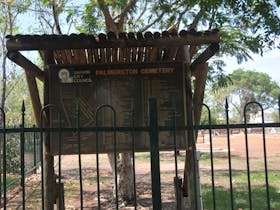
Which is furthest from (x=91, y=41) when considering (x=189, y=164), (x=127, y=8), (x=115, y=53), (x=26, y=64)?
(x=127, y=8)

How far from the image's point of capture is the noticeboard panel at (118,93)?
5238 mm

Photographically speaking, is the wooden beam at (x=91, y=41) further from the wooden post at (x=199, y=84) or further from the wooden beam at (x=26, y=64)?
the wooden post at (x=199, y=84)

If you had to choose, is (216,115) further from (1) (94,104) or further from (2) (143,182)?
(1) (94,104)

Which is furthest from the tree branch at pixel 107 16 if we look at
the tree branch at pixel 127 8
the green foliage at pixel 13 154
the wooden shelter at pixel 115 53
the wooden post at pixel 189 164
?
the green foliage at pixel 13 154

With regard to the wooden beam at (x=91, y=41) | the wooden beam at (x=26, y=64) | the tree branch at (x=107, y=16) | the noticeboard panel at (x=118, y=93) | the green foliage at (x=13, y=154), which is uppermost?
the tree branch at (x=107, y=16)

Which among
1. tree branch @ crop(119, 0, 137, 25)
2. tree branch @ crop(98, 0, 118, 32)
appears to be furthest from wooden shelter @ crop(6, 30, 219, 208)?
tree branch @ crop(119, 0, 137, 25)

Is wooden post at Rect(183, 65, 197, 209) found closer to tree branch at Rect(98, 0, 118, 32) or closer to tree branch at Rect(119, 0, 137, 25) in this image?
tree branch at Rect(98, 0, 118, 32)

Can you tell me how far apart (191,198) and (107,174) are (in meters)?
9.25

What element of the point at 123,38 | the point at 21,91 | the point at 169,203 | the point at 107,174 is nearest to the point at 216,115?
the point at 21,91

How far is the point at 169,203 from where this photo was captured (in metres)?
8.83

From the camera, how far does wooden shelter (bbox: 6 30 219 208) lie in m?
4.69

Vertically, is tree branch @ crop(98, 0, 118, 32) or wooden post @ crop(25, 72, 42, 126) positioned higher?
tree branch @ crop(98, 0, 118, 32)

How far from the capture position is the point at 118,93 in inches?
208

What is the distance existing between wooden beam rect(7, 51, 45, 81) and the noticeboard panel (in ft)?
1.08
